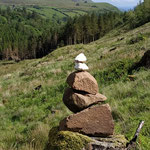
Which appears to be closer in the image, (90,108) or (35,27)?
(90,108)

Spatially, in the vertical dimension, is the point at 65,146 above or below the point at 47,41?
above

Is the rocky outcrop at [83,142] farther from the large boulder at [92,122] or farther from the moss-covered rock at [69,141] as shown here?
the large boulder at [92,122]

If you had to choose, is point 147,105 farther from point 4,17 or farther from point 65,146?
point 4,17

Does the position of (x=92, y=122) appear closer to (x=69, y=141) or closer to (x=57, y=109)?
(x=69, y=141)

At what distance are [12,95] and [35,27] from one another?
178 metres

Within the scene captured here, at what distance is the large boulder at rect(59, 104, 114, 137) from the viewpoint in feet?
14.1

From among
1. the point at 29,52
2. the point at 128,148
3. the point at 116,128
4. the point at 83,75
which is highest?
the point at 83,75

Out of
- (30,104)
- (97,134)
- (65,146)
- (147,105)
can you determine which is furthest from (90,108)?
(30,104)

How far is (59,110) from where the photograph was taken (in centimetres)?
845

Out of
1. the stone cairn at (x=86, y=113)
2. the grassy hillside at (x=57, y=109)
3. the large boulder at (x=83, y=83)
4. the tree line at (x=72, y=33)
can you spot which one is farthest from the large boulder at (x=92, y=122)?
the tree line at (x=72, y=33)

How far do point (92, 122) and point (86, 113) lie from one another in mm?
253

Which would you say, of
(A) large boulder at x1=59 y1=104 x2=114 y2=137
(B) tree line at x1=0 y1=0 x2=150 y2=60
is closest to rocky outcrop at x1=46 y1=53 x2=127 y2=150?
(A) large boulder at x1=59 y1=104 x2=114 y2=137

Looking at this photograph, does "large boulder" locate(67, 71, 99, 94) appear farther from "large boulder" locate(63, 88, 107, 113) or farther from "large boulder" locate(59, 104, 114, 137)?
"large boulder" locate(59, 104, 114, 137)

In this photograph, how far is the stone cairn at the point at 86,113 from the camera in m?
4.30
